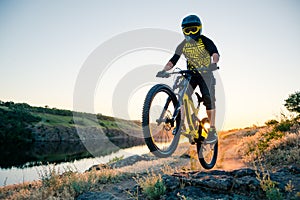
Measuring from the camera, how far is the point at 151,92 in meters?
5.46

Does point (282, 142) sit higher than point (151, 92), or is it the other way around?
point (151, 92)

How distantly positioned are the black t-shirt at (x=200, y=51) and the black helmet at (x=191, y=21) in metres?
0.49

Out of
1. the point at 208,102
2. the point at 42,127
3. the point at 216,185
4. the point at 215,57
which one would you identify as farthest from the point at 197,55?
the point at 42,127

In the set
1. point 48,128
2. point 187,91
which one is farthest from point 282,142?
point 48,128

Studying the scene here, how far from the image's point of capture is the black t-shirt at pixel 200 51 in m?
6.75

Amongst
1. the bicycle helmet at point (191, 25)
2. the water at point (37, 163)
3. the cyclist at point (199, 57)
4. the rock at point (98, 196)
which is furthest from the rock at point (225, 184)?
the water at point (37, 163)

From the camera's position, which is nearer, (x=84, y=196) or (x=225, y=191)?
(x=225, y=191)

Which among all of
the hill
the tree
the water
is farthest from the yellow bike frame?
the hill

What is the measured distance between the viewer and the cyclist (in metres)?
6.51

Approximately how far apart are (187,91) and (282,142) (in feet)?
16.4

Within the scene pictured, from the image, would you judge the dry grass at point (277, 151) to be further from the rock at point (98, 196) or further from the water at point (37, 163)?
the water at point (37, 163)

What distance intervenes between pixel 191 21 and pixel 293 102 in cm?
1473

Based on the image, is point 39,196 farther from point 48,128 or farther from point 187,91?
point 48,128

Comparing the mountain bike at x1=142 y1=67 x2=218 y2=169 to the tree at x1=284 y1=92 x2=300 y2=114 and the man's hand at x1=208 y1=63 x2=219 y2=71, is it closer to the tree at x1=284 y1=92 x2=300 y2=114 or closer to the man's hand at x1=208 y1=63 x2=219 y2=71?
the man's hand at x1=208 y1=63 x2=219 y2=71
